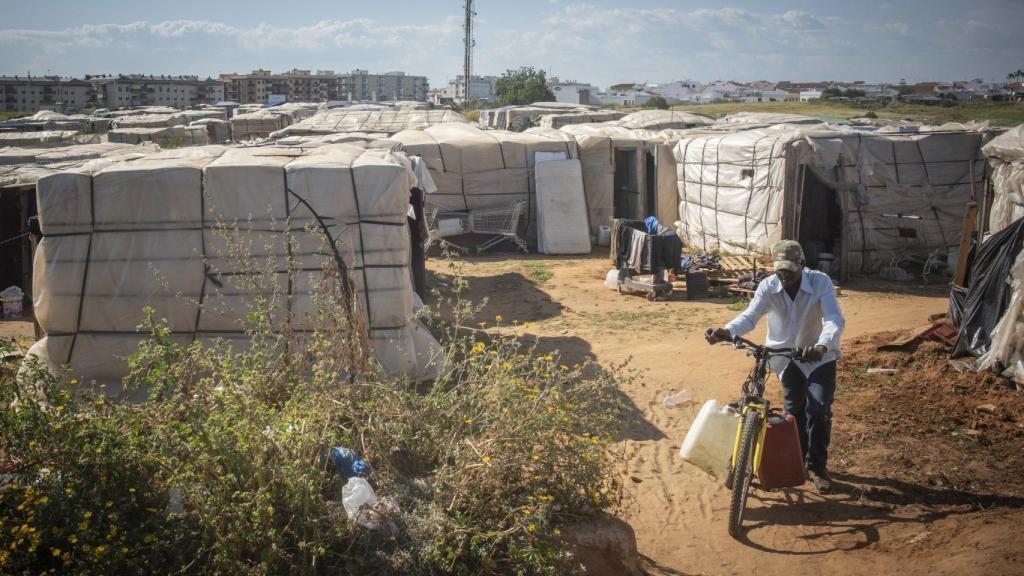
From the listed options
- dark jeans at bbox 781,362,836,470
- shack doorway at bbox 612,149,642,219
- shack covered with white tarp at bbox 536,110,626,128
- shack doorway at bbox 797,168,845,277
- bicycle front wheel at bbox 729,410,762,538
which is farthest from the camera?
shack covered with white tarp at bbox 536,110,626,128

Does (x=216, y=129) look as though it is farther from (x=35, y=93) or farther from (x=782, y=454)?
(x=35, y=93)

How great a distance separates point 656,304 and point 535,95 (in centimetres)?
4579

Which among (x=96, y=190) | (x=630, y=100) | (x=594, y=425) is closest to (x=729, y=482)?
(x=594, y=425)

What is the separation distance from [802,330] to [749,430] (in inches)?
32.6

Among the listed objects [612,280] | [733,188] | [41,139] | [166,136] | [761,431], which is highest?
[166,136]

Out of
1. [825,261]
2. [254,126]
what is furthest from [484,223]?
[254,126]

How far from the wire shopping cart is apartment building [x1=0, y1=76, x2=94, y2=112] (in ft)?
210

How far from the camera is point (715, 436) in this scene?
5.07 m

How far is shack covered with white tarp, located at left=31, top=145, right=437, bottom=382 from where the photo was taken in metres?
6.13

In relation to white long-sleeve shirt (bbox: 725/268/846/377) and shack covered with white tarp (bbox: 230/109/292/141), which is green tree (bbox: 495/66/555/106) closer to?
shack covered with white tarp (bbox: 230/109/292/141)

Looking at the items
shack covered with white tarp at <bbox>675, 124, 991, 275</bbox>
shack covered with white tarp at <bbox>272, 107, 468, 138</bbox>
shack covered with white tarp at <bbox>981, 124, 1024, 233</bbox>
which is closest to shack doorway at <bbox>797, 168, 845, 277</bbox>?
shack covered with white tarp at <bbox>675, 124, 991, 275</bbox>

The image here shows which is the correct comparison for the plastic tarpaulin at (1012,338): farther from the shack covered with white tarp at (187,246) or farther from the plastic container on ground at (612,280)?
the plastic container on ground at (612,280)

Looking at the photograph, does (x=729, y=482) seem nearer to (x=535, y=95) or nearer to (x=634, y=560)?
(x=634, y=560)

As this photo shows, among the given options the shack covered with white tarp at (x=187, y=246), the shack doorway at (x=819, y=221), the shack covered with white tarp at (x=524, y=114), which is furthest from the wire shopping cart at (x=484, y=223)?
the shack covered with white tarp at (x=524, y=114)
